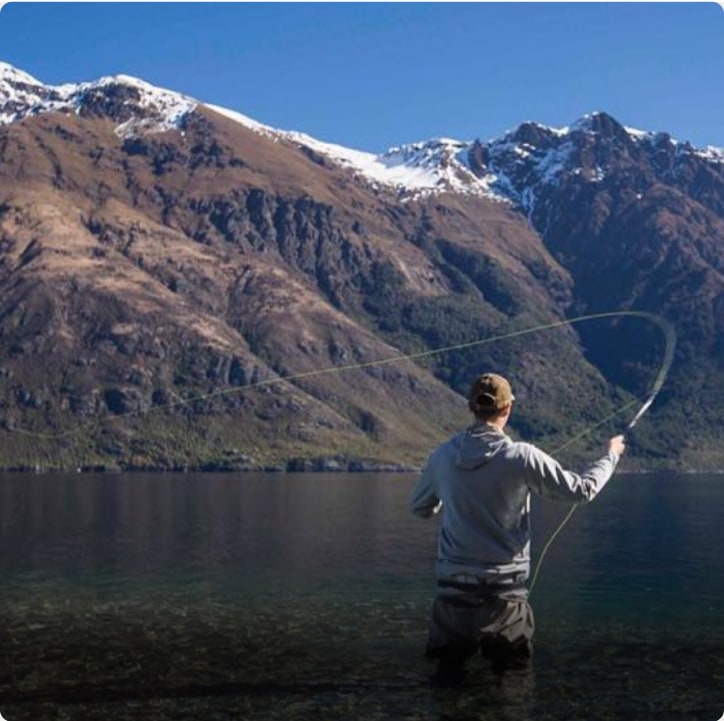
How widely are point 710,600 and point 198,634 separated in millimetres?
18632

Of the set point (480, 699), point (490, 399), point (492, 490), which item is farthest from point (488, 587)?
point (480, 699)

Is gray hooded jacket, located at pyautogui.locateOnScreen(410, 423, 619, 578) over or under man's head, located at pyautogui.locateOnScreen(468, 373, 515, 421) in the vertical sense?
under

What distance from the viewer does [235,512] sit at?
100375 millimetres

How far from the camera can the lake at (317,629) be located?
1889 centimetres

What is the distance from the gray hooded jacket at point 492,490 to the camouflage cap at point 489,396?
22 centimetres

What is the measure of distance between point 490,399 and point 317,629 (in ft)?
55.6

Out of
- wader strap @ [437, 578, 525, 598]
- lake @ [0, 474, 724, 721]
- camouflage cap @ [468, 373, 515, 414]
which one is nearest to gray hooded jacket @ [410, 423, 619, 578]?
wader strap @ [437, 578, 525, 598]

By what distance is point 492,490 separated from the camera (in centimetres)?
1323

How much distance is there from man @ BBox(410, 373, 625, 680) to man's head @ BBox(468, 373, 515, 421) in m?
0.01

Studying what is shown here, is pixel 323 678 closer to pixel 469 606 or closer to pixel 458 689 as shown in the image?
pixel 458 689

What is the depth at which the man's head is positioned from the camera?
1350 cm

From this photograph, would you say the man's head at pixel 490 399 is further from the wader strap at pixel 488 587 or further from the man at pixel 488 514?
the wader strap at pixel 488 587

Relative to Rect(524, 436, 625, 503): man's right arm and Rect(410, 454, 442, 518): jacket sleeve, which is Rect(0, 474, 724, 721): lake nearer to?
Rect(410, 454, 442, 518): jacket sleeve

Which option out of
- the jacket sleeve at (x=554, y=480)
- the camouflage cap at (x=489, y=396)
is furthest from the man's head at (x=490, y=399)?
the jacket sleeve at (x=554, y=480)
